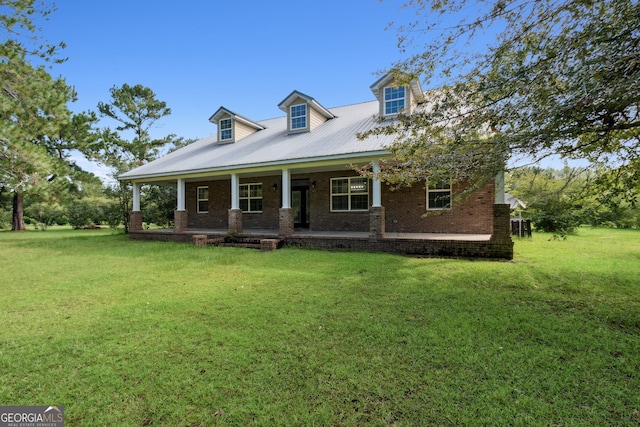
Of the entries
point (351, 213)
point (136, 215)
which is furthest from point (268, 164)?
point (136, 215)

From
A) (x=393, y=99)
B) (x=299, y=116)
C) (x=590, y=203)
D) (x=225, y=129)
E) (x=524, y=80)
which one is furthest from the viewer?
(x=225, y=129)

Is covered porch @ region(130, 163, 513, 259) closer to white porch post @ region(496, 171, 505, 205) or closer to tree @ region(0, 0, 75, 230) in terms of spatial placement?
white porch post @ region(496, 171, 505, 205)

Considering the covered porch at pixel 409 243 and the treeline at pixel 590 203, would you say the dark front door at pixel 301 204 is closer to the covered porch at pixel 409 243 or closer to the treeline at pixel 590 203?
the covered porch at pixel 409 243

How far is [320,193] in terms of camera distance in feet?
44.3

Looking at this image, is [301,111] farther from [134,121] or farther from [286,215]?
[134,121]

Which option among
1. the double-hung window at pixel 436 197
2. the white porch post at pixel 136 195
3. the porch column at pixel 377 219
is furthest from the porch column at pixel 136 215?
the double-hung window at pixel 436 197

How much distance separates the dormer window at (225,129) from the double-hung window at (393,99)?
8645mm

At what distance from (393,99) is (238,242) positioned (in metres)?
8.59

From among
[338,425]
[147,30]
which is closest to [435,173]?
[338,425]

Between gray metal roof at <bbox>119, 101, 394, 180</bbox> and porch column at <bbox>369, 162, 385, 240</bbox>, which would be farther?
gray metal roof at <bbox>119, 101, 394, 180</bbox>

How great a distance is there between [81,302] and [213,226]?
11618mm

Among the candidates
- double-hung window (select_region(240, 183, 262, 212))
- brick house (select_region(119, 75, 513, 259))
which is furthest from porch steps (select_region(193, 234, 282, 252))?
double-hung window (select_region(240, 183, 262, 212))

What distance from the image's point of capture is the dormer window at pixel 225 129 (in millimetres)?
16578

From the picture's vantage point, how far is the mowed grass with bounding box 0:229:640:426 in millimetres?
2350
